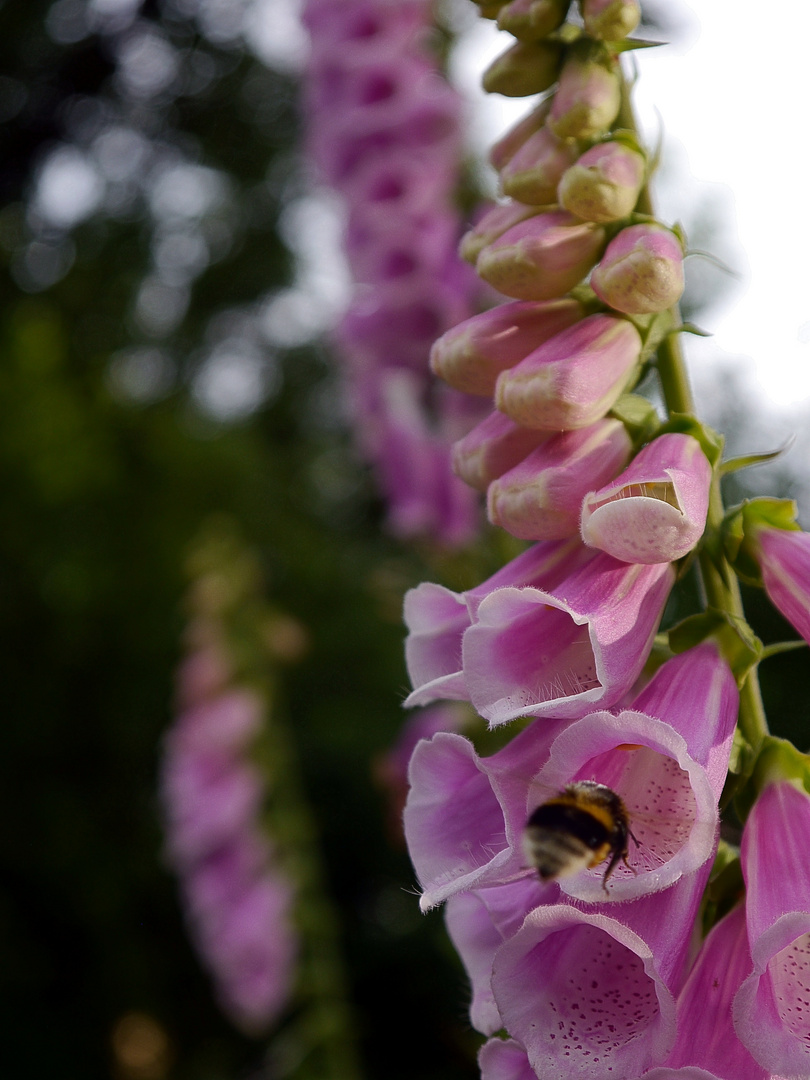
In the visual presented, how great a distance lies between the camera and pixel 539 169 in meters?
0.66

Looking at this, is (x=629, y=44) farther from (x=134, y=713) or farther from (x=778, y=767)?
(x=134, y=713)

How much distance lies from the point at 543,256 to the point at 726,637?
0.27 meters

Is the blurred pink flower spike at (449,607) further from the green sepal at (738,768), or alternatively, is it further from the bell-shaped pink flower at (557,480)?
the green sepal at (738,768)

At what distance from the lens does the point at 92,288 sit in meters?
7.36

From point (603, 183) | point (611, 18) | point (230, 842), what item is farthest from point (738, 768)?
point (230, 842)

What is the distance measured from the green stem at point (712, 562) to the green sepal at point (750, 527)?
10 mm

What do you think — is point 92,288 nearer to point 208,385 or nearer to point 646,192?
point 208,385

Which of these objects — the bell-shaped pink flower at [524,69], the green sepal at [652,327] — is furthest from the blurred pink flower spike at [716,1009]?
the bell-shaped pink flower at [524,69]

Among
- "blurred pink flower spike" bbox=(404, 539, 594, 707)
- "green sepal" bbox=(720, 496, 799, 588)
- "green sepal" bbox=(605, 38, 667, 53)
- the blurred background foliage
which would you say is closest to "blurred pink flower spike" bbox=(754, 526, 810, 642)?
"green sepal" bbox=(720, 496, 799, 588)

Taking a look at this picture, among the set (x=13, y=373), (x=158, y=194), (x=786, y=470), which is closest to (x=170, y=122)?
(x=158, y=194)

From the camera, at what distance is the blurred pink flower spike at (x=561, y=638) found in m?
0.54

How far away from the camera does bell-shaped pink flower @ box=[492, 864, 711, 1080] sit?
19.4 inches

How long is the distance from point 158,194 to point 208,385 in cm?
180

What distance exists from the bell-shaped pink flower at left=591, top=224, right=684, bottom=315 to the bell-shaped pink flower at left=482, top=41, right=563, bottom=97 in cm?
17
